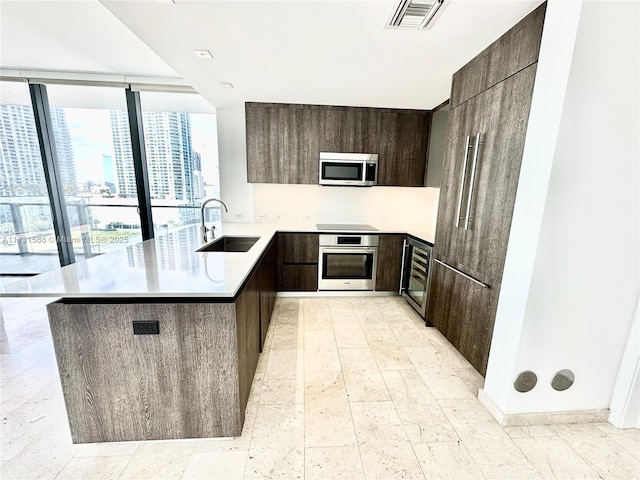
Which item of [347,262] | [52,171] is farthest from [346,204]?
[52,171]

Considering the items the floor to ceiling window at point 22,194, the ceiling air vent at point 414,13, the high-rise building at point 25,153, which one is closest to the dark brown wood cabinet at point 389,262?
the ceiling air vent at point 414,13

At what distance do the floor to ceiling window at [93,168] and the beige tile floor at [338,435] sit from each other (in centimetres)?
216

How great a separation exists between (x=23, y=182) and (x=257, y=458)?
4.88 metres

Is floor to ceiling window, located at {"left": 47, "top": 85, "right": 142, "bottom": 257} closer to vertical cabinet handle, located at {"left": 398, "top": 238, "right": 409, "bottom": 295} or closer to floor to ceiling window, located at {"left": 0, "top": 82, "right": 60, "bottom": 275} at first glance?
floor to ceiling window, located at {"left": 0, "top": 82, "right": 60, "bottom": 275}

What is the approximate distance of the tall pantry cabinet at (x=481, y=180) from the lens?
5.40ft

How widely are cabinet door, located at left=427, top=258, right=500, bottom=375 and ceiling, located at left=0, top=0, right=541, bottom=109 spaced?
1672 mm

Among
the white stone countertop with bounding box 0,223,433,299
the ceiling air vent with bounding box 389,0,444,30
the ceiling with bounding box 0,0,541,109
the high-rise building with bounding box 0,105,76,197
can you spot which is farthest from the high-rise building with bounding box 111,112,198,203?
the ceiling air vent with bounding box 389,0,444,30

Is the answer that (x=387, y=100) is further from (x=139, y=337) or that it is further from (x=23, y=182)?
(x=23, y=182)

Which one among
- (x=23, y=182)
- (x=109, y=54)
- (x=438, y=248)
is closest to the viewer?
(x=438, y=248)

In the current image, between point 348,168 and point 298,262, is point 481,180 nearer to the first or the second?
point 348,168

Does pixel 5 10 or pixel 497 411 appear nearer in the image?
pixel 497 411

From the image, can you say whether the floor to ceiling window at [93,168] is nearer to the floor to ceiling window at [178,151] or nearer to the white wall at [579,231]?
the floor to ceiling window at [178,151]

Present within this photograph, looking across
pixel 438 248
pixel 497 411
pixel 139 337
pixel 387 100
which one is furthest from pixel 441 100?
pixel 139 337

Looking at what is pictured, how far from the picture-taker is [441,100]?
10.0 feet
